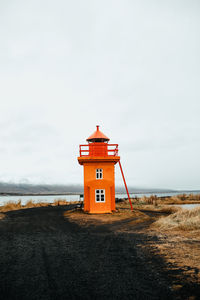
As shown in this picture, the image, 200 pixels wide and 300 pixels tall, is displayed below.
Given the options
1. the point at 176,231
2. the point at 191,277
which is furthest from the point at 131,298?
the point at 176,231

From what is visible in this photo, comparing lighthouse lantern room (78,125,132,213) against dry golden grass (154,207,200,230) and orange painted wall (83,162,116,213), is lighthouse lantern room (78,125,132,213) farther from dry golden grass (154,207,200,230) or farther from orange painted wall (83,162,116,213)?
dry golden grass (154,207,200,230)

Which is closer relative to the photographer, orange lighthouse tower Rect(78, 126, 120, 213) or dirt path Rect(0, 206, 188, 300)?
dirt path Rect(0, 206, 188, 300)

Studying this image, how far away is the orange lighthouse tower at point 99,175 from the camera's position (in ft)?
64.7

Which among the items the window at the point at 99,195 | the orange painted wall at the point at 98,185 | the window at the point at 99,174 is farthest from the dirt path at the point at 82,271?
the window at the point at 99,174

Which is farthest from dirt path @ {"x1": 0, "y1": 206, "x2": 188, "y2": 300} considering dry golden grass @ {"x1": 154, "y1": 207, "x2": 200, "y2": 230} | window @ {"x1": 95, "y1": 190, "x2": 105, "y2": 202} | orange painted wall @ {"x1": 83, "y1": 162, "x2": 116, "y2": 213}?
window @ {"x1": 95, "y1": 190, "x2": 105, "y2": 202}

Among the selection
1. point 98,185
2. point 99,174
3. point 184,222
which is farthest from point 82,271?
point 99,174

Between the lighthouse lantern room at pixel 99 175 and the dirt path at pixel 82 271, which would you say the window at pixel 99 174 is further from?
the dirt path at pixel 82 271

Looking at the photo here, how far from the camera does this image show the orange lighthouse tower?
1972cm

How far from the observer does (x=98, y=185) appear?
65.2 feet

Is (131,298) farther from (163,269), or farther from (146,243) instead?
(146,243)

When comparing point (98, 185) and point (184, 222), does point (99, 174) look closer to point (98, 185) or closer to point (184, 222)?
point (98, 185)

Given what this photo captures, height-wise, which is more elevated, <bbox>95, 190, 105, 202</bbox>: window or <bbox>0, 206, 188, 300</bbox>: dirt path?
<bbox>95, 190, 105, 202</bbox>: window

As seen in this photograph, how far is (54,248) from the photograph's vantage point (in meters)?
7.95

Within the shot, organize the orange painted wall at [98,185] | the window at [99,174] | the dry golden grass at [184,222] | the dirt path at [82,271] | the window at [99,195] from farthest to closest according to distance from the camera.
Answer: the window at [99,174] → the window at [99,195] → the orange painted wall at [98,185] → the dry golden grass at [184,222] → the dirt path at [82,271]
